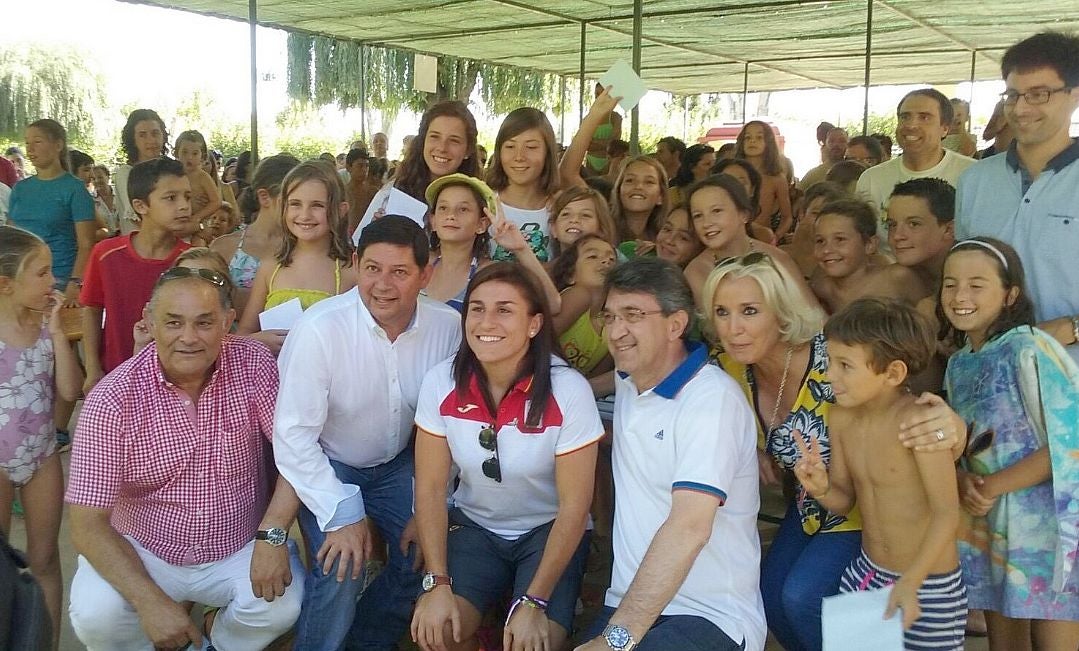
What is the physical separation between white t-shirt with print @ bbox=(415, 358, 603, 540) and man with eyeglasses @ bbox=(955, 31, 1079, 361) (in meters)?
1.39

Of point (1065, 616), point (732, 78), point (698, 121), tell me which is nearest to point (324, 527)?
point (1065, 616)

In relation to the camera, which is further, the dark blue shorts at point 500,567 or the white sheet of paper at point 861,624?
the dark blue shorts at point 500,567

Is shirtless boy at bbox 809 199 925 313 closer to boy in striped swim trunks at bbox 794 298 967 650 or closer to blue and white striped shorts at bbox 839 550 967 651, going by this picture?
boy in striped swim trunks at bbox 794 298 967 650

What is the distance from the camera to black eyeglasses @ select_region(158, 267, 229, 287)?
A: 2562 mm

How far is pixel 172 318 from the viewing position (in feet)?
8.22

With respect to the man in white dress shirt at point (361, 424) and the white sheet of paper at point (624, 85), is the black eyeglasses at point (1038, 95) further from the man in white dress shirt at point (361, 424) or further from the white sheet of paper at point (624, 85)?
the man in white dress shirt at point (361, 424)

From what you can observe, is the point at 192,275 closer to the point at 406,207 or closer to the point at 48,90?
the point at 406,207

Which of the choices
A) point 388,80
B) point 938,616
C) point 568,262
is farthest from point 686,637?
point 388,80

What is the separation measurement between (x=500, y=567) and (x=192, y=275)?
4.23ft

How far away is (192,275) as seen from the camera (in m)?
2.57

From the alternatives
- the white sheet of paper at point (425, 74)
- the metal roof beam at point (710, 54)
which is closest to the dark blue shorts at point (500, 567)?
the metal roof beam at point (710, 54)

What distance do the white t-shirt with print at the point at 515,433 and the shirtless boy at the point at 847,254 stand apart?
133cm

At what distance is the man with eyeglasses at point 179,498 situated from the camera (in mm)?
2432

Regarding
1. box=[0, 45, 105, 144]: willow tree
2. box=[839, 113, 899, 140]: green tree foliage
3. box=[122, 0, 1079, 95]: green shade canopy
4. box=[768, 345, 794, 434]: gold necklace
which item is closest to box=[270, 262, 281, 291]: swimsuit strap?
box=[768, 345, 794, 434]: gold necklace
